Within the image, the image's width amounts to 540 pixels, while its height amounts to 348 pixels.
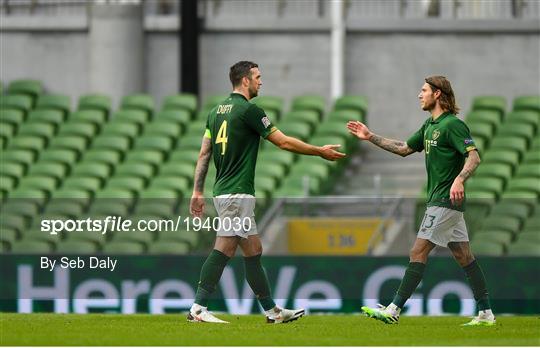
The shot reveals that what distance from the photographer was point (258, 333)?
10.9 metres

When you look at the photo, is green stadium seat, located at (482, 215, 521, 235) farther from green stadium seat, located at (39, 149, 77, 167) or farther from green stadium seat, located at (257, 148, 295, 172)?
green stadium seat, located at (39, 149, 77, 167)

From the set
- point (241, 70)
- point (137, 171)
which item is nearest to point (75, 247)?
point (137, 171)

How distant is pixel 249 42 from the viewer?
2464cm

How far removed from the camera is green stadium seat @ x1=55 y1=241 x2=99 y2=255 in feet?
56.7

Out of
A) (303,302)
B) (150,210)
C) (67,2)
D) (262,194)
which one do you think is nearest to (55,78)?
(67,2)

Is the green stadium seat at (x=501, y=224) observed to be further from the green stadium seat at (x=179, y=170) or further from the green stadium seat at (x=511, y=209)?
the green stadium seat at (x=179, y=170)

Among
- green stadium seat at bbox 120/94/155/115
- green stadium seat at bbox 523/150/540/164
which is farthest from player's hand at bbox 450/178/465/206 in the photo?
green stadium seat at bbox 120/94/155/115

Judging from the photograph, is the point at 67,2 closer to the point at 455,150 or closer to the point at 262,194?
the point at 262,194

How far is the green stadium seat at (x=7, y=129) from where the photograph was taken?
77.6 ft

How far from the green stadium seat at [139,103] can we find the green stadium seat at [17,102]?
1.61 m

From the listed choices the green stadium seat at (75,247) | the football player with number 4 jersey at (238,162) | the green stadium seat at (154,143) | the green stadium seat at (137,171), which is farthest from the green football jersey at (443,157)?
the green stadium seat at (154,143)

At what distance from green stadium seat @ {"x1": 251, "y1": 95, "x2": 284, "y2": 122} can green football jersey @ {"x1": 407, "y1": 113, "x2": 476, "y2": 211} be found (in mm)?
11059

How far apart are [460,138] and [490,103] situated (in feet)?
36.8

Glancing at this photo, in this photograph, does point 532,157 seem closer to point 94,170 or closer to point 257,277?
point 94,170
